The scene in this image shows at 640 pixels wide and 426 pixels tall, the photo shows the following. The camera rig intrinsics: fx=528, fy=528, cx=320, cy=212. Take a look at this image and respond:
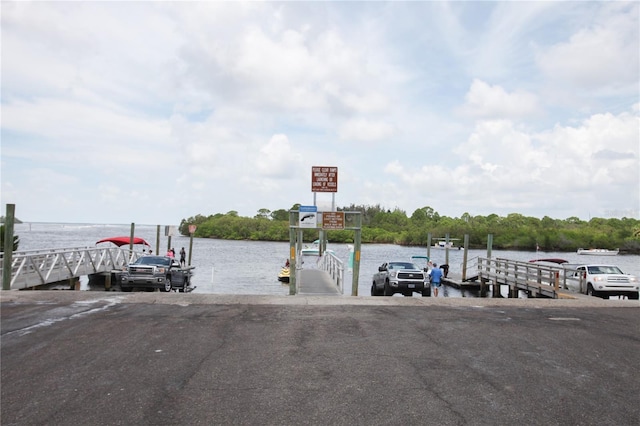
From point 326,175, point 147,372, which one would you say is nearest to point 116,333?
point 147,372

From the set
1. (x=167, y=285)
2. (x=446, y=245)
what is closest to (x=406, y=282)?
(x=167, y=285)

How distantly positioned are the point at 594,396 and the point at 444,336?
3480 millimetres

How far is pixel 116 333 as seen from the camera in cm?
960

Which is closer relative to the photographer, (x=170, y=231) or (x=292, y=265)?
(x=292, y=265)

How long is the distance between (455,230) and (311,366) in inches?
4657

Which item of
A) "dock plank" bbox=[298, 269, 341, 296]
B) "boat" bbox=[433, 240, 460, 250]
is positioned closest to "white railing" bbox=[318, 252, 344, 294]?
"dock plank" bbox=[298, 269, 341, 296]

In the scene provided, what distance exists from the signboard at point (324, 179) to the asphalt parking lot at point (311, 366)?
6.50 m

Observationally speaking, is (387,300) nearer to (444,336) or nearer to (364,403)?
(444,336)

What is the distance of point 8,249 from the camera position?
1703 cm

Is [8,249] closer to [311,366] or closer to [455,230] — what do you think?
[311,366]

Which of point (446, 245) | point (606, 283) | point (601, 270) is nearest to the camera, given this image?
point (606, 283)

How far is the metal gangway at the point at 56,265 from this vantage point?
68.1 feet

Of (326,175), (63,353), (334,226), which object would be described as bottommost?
(63,353)

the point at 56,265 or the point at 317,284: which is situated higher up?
the point at 56,265
